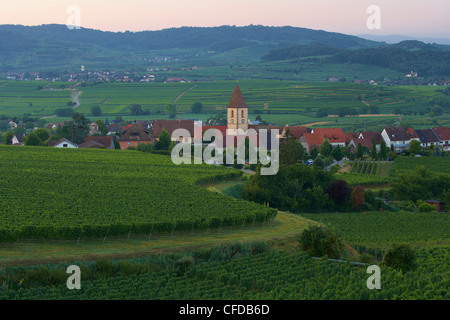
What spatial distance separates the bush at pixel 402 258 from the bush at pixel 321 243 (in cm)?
236

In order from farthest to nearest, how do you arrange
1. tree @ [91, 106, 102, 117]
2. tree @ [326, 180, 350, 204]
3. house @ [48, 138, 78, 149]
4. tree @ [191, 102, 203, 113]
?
tree @ [191, 102, 203, 113] < tree @ [91, 106, 102, 117] < house @ [48, 138, 78, 149] < tree @ [326, 180, 350, 204]

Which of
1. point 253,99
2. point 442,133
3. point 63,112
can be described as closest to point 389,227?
point 442,133

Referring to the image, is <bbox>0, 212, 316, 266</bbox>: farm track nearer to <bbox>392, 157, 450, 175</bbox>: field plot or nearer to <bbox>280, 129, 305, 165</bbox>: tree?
<bbox>280, 129, 305, 165</bbox>: tree

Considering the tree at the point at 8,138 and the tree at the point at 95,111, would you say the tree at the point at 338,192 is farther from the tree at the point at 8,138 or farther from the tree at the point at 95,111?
the tree at the point at 95,111

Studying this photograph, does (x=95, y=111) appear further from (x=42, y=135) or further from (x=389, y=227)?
(x=389, y=227)

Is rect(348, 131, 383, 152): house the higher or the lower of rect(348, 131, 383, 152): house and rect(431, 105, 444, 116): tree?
the lower

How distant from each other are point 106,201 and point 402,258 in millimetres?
14097

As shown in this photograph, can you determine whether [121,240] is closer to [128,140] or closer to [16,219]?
[16,219]

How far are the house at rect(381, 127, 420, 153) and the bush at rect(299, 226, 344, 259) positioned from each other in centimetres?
5497

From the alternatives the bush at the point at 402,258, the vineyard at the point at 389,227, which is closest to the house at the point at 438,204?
the vineyard at the point at 389,227

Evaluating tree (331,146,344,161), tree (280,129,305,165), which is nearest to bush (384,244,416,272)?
tree (280,129,305,165)

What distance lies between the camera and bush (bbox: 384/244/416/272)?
22734mm

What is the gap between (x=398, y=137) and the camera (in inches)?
3081
